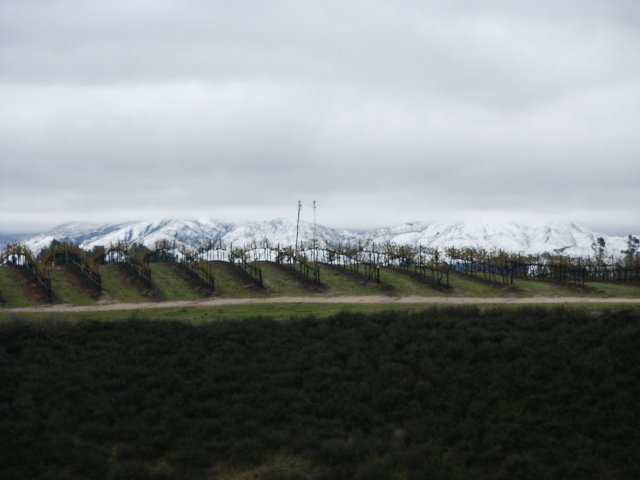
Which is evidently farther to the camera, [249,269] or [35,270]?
[249,269]

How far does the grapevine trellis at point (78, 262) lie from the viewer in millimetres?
51469

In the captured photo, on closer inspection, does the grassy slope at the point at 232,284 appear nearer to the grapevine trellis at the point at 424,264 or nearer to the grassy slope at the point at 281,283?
the grassy slope at the point at 281,283

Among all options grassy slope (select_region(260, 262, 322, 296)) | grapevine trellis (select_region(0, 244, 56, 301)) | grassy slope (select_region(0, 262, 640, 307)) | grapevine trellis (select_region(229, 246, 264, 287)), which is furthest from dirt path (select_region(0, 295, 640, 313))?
grapevine trellis (select_region(229, 246, 264, 287))

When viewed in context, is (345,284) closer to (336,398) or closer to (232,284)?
(232,284)

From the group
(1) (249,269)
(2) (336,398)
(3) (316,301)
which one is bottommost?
(2) (336,398)

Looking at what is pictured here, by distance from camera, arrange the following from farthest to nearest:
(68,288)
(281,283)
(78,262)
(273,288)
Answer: (78,262), (281,283), (273,288), (68,288)

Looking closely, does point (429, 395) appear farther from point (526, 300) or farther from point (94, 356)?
point (526, 300)

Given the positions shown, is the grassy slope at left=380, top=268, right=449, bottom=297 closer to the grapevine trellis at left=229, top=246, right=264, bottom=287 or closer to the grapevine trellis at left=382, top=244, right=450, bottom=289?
the grapevine trellis at left=382, top=244, right=450, bottom=289

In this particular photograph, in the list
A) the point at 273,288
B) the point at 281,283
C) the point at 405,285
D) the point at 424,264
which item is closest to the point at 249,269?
the point at 281,283

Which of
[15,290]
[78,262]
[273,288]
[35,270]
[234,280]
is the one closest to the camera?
[15,290]

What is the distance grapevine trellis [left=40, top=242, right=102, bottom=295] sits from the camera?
169ft

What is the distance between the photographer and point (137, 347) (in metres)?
22.0

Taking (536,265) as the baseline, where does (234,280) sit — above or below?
below

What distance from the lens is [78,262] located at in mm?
59531
